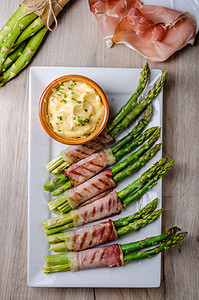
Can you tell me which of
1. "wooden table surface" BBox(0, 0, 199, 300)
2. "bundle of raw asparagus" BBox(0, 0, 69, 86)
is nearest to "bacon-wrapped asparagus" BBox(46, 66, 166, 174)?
"wooden table surface" BBox(0, 0, 199, 300)

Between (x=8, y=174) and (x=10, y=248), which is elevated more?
(x=8, y=174)

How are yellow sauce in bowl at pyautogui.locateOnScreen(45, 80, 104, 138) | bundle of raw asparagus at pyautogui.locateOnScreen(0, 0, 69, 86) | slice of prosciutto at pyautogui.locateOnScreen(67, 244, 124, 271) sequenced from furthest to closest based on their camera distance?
1. bundle of raw asparagus at pyautogui.locateOnScreen(0, 0, 69, 86)
2. slice of prosciutto at pyautogui.locateOnScreen(67, 244, 124, 271)
3. yellow sauce in bowl at pyautogui.locateOnScreen(45, 80, 104, 138)

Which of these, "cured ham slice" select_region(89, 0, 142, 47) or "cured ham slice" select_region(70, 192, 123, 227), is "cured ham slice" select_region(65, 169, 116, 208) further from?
"cured ham slice" select_region(89, 0, 142, 47)

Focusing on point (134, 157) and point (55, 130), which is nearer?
point (55, 130)

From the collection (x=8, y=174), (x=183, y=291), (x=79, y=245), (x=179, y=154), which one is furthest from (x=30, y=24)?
(x=183, y=291)

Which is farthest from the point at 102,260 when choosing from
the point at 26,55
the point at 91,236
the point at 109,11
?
the point at 109,11

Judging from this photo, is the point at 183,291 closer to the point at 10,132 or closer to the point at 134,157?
the point at 134,157

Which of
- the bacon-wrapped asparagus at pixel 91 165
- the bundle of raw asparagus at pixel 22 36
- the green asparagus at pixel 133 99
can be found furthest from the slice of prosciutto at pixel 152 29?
the bacon-wrapped asparagus at pixel 91 165
